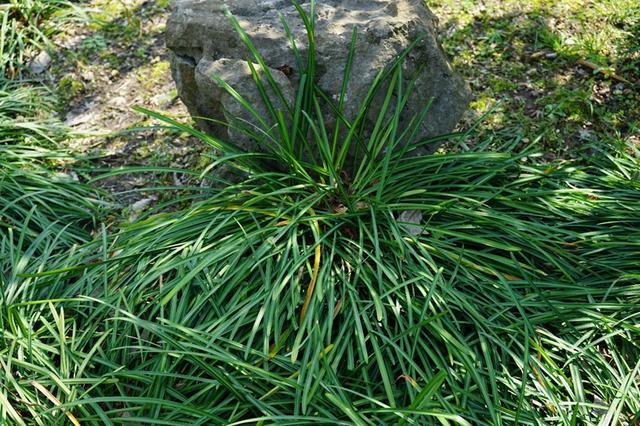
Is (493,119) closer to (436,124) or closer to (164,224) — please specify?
(436,124)

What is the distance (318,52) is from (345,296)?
1.19 meters

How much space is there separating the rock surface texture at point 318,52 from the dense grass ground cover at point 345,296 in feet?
0.32

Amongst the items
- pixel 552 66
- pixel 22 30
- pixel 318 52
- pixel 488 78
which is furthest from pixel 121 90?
pixel 552 66

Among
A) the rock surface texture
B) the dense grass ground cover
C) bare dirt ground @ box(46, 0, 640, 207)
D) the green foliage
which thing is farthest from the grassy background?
the green foliage

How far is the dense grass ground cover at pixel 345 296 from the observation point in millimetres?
2295

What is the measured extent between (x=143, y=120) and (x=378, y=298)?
7.39ft

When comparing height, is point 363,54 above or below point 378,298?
above

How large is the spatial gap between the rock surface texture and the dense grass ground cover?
3.8 inches

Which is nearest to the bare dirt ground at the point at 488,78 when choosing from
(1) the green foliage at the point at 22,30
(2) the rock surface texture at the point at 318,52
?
(1) the green foliage at the point at 22,30

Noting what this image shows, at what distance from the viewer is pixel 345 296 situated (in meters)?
2.54

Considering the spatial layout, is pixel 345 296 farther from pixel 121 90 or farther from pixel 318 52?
pixel 121 90

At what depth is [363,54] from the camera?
9.69 ft

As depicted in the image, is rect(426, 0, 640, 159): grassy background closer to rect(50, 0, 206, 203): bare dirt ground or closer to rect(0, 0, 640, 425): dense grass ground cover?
rect(0, 0, 640, 425): dense grass ground cover

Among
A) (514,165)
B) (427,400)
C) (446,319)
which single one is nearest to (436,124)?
(514,165)
